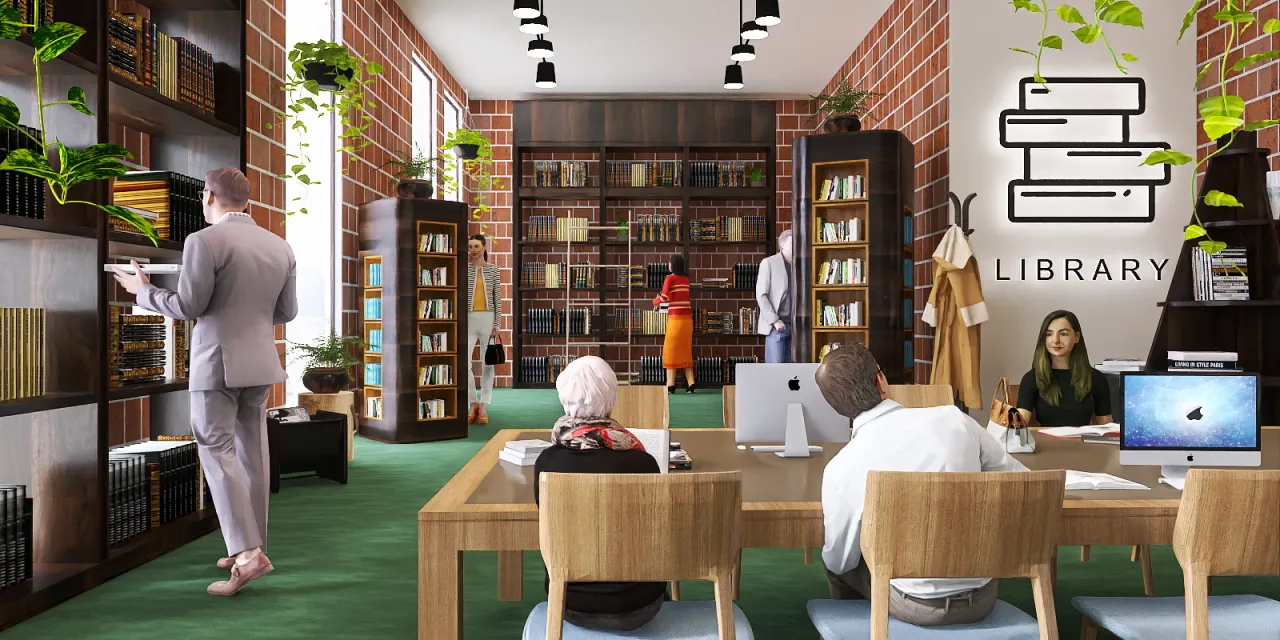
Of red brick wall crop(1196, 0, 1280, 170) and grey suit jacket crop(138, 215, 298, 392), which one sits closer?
grey suit jacket crop(138, 215, 298, 392)

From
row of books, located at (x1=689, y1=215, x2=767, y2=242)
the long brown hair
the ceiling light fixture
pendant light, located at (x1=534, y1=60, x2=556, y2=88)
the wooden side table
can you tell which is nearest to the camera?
the long brown hair

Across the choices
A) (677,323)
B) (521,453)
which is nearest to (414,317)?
(677,323)

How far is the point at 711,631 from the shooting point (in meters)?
2.02

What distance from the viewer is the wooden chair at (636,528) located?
1800 mm

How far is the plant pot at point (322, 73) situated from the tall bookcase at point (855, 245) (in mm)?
3457

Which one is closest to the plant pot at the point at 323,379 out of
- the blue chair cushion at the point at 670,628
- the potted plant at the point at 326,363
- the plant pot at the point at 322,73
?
the potted plant at the point at 326,363

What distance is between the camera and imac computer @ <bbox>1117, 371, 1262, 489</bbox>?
2.63m

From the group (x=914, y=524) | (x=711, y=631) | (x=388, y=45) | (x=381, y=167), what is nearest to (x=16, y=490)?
(x=711, y=631)

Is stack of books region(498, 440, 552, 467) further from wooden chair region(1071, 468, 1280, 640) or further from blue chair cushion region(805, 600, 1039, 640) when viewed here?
wooden chair region(1071, 468, 1280, 640)

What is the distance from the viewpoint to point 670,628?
204cm

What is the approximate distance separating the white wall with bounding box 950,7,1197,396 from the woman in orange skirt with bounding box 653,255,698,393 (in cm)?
448

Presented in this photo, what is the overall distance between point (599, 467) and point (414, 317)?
568 centimetres

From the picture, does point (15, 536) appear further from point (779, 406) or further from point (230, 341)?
point (779, 406)

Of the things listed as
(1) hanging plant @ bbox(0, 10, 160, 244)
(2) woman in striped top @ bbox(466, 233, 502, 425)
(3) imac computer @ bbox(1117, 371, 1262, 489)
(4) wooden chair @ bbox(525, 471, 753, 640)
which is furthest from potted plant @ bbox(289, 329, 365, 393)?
(3) imac computer @ bbox(1117, 371, 1262, 489)
